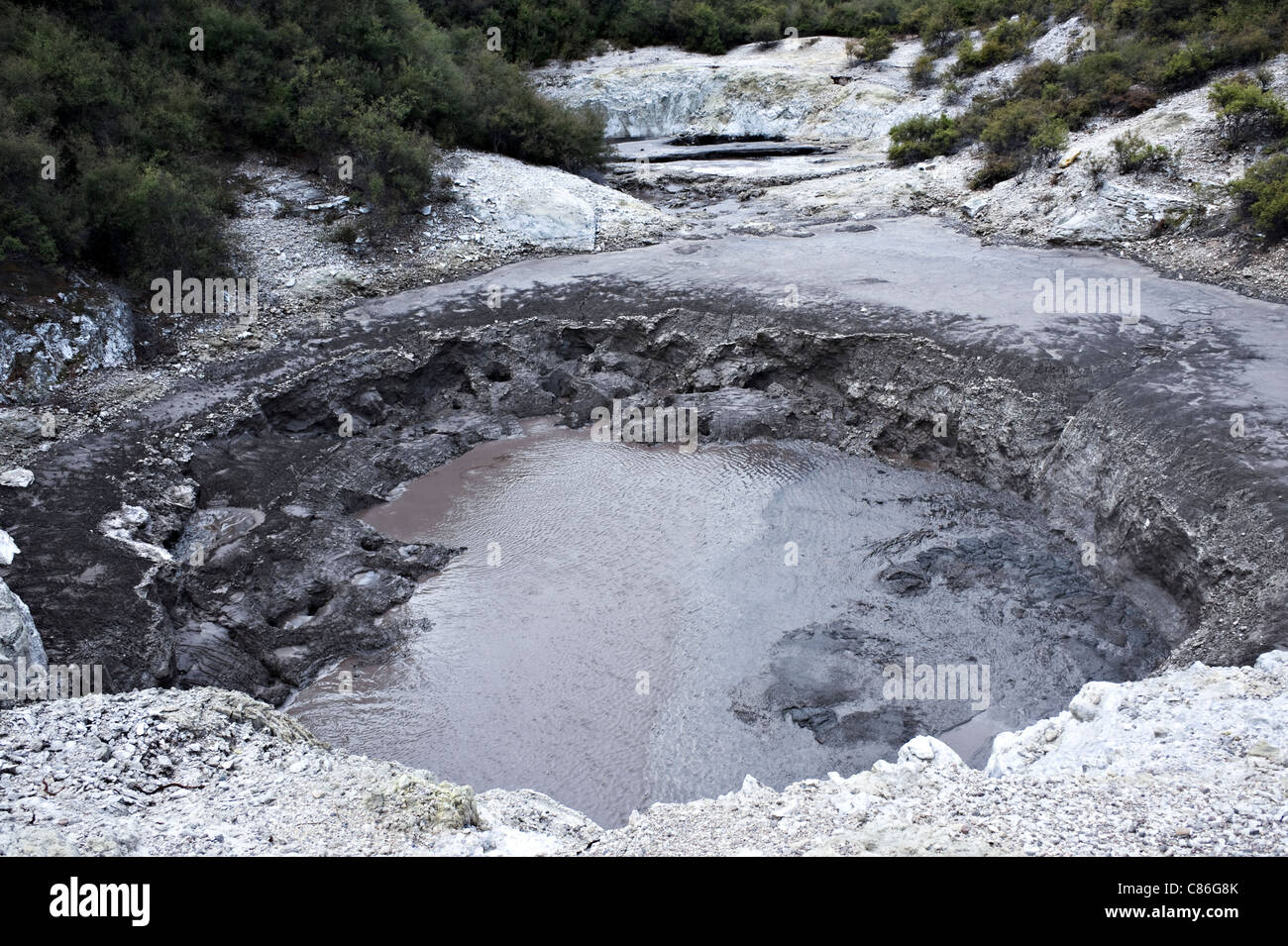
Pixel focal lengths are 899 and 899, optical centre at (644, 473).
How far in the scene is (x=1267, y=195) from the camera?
682 inches

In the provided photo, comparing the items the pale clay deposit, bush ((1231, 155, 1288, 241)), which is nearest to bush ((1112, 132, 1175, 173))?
bush ((1231, 155, 1288, 241))

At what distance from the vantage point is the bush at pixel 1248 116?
19797mm

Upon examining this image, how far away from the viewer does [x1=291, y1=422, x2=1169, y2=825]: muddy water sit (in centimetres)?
1046

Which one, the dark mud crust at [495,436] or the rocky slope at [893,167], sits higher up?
the rocky slope at [893,167]

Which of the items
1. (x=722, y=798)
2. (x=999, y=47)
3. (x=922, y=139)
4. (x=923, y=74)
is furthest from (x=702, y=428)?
(x=923, y=74)

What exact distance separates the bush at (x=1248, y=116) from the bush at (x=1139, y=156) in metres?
1.31

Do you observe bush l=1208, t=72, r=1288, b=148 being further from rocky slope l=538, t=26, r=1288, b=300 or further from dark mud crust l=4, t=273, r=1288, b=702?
dark mud crust l=4, t=273, r=1288, b=702

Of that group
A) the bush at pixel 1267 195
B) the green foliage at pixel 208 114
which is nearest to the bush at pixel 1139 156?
the bush at pixel 1267 195

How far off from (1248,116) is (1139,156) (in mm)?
2409

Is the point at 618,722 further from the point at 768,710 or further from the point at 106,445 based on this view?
the point at 106,445

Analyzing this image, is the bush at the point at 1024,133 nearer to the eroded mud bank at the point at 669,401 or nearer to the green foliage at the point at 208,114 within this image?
the eroded mud bank at the point at 669,401

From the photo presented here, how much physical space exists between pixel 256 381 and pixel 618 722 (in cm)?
1044

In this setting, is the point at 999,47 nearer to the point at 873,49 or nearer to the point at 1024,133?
the point at 873,49

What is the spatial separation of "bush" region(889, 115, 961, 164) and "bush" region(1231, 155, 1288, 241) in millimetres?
10128
